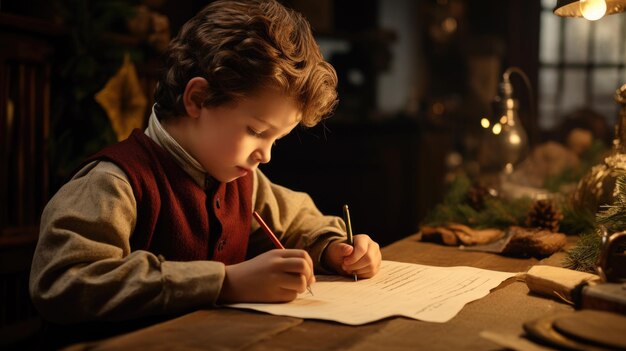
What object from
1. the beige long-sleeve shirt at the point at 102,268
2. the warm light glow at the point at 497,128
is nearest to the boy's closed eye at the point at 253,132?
the beige long-sleeve shirt at the point at 102,268

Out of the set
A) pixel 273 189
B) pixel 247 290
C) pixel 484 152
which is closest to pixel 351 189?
pixel 484 152

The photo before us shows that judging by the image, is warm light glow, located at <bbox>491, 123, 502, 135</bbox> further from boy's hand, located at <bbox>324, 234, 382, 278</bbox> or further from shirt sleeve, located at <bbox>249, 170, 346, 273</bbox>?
boy's hand, located at <bbox>324, 234, 382, 278</bbox>

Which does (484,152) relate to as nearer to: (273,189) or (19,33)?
(273,189)

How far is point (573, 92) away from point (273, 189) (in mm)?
4418

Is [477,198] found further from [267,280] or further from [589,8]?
[267,280]

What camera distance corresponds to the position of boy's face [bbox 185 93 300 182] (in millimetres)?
1222

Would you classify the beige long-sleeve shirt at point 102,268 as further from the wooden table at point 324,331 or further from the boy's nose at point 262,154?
the boy's nose at point 262,154

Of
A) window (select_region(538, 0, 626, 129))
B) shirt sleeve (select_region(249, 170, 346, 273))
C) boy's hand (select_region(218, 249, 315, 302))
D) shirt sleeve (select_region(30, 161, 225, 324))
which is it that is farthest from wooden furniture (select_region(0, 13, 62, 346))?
window (select_region(538, 0, 626, 129))

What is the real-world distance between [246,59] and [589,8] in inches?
29.2

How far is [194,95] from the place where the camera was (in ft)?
4.09

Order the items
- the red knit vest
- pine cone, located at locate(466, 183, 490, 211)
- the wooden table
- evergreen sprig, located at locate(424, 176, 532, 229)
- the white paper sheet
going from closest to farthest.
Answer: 1. the wooden table
2. the white paper sheet
3. the red knit vest
4. evergreen sprig, located at locate(424, 176, 532, 229)
5. pine cone, located at locate(466, 183, 490, 211)

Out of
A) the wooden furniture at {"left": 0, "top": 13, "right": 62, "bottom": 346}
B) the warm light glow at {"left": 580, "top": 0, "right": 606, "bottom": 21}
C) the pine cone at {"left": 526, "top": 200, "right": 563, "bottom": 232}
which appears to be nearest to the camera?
the warm light glow at {"left": 580, "top": 0, "right": 606, "bottom": 21}

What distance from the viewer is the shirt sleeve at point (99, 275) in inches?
38.1

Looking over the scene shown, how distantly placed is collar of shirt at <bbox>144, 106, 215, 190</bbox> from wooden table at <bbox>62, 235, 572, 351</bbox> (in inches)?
14.6
